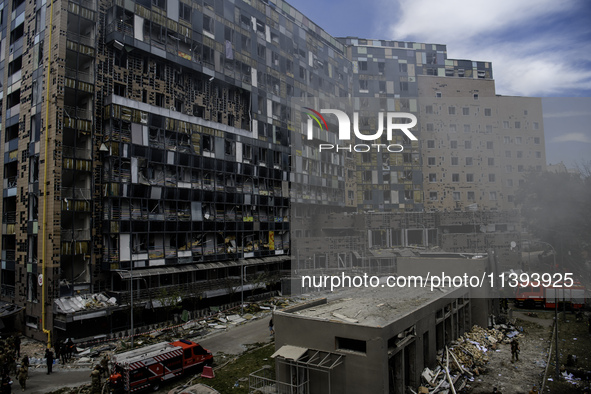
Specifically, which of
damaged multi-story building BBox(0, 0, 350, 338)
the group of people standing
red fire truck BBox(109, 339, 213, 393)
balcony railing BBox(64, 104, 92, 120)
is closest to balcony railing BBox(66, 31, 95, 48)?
damaged multi-story building BBox(0, 0, 350, 338)

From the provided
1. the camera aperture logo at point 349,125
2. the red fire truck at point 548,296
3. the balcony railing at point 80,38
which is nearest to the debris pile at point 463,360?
the red fire truck at point 548,296

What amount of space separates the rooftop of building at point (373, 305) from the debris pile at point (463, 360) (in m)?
3.44

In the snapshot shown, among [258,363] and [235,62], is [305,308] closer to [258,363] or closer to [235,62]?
[258,363]

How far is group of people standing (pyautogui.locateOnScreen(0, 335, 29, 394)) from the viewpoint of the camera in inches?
845

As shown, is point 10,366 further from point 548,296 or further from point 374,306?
point 548,296

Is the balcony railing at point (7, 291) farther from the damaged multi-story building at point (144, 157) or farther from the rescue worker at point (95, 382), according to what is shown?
the rescue worker at point (95, 382)

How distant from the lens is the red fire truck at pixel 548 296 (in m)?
41.2

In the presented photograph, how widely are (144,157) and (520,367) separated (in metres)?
33.5

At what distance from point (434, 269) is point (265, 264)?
2338 cm

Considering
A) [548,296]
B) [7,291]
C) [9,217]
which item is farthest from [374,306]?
[9,217]

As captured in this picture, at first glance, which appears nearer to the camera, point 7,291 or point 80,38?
point 80,38

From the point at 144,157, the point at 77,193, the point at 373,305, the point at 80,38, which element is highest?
the point at 80,38

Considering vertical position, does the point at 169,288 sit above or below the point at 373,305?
below

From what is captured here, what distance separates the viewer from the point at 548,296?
42.3m
